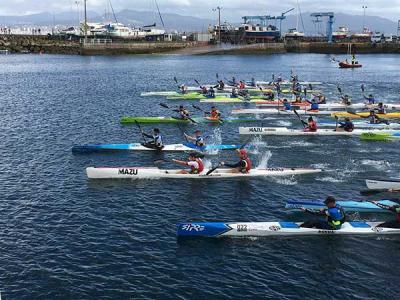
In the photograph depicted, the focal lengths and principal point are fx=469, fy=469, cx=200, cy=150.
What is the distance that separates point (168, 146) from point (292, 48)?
493 ft

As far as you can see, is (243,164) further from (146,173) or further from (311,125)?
(311,125)

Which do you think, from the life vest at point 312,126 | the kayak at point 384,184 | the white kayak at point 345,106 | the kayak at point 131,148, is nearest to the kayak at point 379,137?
the life vest at point 312,126

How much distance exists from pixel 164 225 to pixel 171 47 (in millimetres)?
149745

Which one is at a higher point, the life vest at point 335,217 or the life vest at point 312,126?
the life vest at point 312,126

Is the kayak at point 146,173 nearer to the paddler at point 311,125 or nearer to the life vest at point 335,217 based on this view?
the life vest at point 335,217

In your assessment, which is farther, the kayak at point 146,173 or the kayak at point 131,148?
the kayak at point 131,148

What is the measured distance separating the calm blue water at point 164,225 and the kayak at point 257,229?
1.29 feet

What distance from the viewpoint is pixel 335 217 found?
79.5ft

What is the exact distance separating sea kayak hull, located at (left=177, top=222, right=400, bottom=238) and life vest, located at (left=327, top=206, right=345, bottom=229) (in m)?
0.36

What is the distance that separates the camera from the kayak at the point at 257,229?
24078 mm

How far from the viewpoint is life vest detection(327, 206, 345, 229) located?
79.5 feet

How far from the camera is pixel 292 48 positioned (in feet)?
593

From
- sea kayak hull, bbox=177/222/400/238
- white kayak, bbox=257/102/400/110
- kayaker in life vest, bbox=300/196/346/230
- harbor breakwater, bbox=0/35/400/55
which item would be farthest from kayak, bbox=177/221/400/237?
harbor breakwater, bbox=0/35/400/55

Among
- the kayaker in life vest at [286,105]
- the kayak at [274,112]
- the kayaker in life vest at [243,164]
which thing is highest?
the kayaker in life vest at [286,105]
